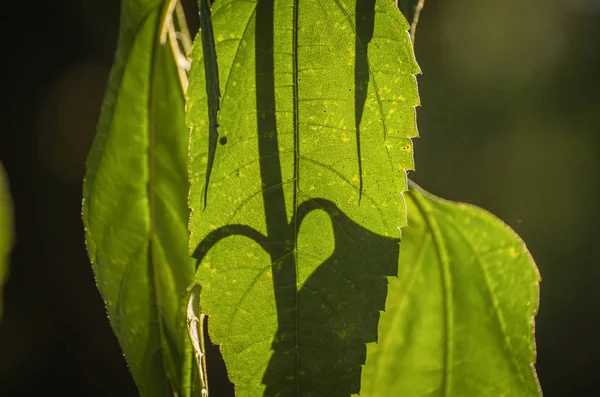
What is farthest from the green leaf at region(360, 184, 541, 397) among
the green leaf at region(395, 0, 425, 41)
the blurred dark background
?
the blurred dark background

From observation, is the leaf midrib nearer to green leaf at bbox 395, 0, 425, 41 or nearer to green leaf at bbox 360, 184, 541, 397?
green leaf at bbox 360, 184, 541, 397

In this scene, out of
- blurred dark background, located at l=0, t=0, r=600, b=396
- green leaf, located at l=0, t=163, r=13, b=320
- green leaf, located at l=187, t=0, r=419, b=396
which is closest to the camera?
green leaf, located at l=187, t=0, r=419, b=396

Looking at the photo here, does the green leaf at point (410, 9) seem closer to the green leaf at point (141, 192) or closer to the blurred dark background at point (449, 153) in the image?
the green leaf at point (141, 192)

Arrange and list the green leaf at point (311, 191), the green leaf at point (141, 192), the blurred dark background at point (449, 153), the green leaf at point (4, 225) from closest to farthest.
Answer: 1. the green leaf at point (311, 191)
2. the green leaf at point (141, 192)
3. the green leaf at point (4, 225)
4. the blurred dark background at point (449, 153)

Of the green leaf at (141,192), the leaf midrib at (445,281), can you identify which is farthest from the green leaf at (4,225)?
the leaf midrib at (445,281)

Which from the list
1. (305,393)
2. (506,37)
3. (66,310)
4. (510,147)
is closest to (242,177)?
(305,393)

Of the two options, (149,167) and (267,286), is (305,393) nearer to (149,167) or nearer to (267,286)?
(267,286)
